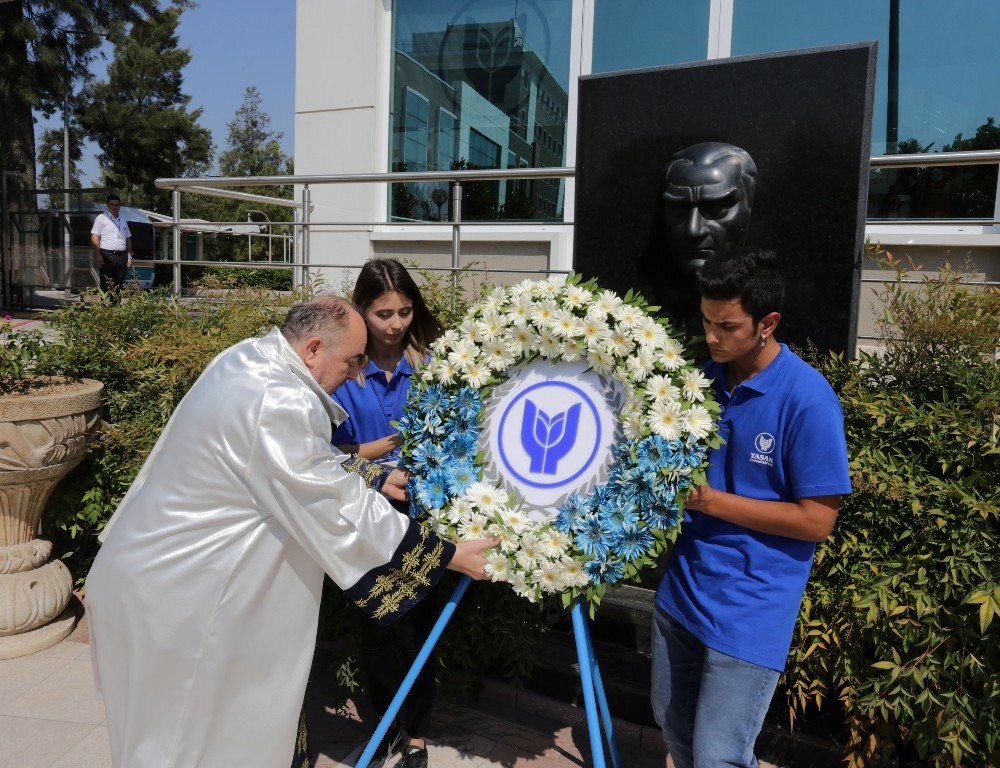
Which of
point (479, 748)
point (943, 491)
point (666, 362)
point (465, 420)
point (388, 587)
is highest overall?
point (666, 362)

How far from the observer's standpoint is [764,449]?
1940 mm

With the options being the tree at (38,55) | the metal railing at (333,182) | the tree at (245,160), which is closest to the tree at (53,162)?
the tree at (245,160)

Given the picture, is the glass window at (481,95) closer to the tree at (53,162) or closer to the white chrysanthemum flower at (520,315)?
the white chrysanthemum flower at (520,315)

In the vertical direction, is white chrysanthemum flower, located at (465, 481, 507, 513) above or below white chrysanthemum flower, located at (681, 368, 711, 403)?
below

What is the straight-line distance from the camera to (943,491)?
2322 mm

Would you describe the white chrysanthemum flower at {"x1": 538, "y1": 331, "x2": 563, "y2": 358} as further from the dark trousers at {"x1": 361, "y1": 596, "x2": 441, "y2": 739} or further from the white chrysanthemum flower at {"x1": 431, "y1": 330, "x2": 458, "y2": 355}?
the dark trousers at {"x1": 361, "y1": 596, "x2": 441, "y2": 739}

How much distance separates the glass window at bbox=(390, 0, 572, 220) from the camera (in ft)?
24.0

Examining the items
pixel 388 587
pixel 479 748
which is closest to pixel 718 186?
pixel 388 587

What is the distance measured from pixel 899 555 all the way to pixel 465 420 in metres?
1.40

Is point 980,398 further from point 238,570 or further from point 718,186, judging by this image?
point 238,570

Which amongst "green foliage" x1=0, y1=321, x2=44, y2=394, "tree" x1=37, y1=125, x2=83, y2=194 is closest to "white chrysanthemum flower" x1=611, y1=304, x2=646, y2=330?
"green foliage" x1=0, y1=321, x2=44, y2=394

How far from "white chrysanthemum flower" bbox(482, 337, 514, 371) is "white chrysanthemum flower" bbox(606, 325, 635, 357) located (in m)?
0.30

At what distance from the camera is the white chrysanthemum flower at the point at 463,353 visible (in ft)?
7.50

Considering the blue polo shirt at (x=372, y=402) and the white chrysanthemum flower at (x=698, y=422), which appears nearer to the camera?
the white chrysanthemum flower at (x=698, y=422)
